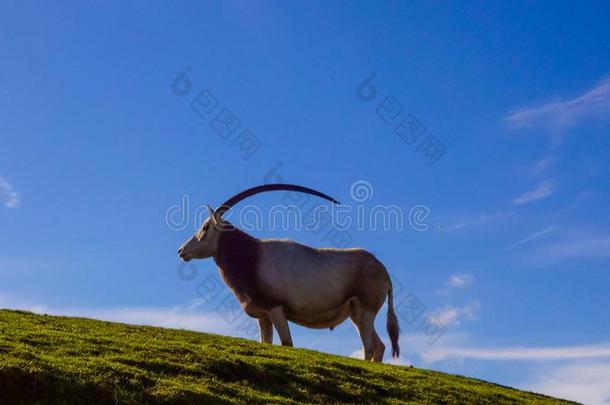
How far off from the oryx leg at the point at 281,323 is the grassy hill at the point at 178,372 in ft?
5.87

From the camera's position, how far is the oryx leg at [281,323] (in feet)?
63.1

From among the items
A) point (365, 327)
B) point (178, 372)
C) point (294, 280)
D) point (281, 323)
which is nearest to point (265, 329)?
point (281, 323)

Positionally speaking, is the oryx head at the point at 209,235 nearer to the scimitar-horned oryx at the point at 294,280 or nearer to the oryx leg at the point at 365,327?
the scimitar-horned oryx at the point at 294,280

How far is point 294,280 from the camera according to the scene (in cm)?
1970

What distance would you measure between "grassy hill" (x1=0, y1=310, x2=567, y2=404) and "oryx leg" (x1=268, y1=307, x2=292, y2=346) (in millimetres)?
1790

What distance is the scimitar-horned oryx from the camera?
1961 cm

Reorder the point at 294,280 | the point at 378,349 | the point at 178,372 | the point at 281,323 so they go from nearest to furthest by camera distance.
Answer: the point at 178,372 → the point at 281,323 → the point at 294,280 → the point at 378,349

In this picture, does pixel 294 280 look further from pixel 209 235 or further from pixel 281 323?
pixel 209 235

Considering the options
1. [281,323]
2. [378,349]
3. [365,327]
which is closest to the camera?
[281,323]

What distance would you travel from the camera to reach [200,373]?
524 inches

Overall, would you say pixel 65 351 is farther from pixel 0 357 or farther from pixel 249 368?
pixel 249 368

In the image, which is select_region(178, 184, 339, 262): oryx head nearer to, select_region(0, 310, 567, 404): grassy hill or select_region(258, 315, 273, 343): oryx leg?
select_region(258, 315, 273, 343): oryx leg

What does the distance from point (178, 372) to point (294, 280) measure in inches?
272

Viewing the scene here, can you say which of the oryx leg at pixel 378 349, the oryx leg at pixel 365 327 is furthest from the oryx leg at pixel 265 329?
the oryx leg at pixel 378 349
